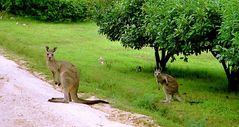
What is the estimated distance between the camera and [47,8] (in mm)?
41000

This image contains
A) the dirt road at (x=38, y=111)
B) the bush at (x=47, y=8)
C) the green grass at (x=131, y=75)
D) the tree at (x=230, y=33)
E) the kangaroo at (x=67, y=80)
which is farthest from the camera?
the bush at (x=47, y=8)

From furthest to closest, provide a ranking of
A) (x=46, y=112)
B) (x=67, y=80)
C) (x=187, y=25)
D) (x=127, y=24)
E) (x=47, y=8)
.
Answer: (x=47, y=8) < (x=127, y=24) < (x=187, y=25) < (x=67, y=80) < (x=46, y=112)

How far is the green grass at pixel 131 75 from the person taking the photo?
14.9 metres

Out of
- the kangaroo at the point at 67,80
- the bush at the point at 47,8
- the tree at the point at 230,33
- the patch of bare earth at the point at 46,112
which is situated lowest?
the patch of bare earth at the point at 46,112

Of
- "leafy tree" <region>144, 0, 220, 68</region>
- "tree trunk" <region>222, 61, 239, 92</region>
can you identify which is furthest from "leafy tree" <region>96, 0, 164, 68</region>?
"tree trunk" <region>222, 61, 239, 92</region>

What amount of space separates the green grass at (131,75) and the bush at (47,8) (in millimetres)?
5059

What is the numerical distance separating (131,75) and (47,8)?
21.6m

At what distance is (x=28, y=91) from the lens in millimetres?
14219

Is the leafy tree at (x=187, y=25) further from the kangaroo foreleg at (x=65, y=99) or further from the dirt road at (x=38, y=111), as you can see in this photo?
the kangaroo foreleg at (x=65, y=99)

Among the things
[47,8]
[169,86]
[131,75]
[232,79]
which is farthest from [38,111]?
[47,8]

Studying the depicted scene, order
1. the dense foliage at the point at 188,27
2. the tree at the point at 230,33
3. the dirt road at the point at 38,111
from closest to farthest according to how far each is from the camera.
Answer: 1. the dirt road at the point at 38,111
2. the tree at the point at 230,33
3. the dense foliage at the point at 188,27

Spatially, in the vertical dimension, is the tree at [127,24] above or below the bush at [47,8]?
below

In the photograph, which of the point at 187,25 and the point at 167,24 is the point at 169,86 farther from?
the point at 167,24

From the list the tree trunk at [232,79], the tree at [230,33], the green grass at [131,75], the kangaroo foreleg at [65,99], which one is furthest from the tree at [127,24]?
the kangaroo foreleg at [65,99]
